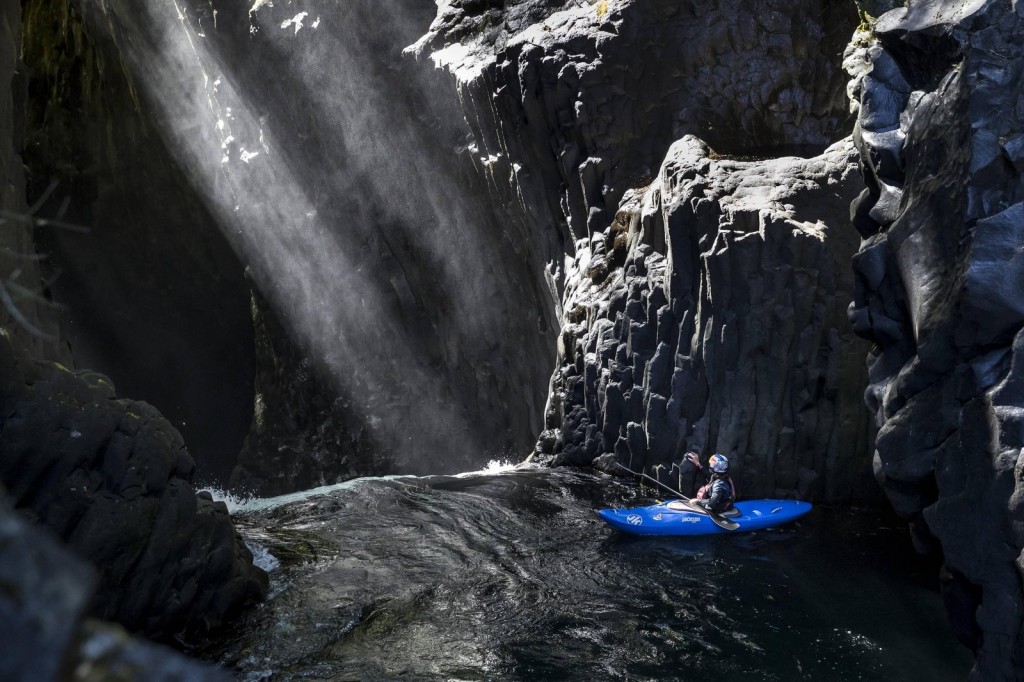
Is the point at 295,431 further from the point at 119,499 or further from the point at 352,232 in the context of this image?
the point at 119,499

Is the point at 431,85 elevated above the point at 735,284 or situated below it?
above

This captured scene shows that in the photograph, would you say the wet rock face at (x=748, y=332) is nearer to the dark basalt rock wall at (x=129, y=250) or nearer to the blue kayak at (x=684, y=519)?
the blue kayak at (x=684, y=519)

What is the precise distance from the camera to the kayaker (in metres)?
11.7

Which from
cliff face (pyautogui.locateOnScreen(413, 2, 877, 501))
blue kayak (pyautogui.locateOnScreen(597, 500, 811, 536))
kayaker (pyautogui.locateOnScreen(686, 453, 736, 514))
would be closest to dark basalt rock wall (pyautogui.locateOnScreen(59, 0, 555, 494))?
cliff face (pyautogui.locateOnScreen(413, 2, 877, 501))

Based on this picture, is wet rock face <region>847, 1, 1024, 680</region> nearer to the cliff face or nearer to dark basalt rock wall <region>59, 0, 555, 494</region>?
the cliff face

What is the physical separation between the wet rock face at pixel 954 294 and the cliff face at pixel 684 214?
448 centimetres

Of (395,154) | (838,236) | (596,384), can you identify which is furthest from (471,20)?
(838,236)

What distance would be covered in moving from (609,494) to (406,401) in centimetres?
1201

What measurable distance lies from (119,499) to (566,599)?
4.55m

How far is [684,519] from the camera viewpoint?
11.5 m

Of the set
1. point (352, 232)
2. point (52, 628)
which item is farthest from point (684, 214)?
point (52, 628)

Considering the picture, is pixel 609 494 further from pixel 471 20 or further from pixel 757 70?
pixel 471 20

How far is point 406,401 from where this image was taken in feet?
81.0

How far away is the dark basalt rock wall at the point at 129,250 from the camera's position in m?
24.2
